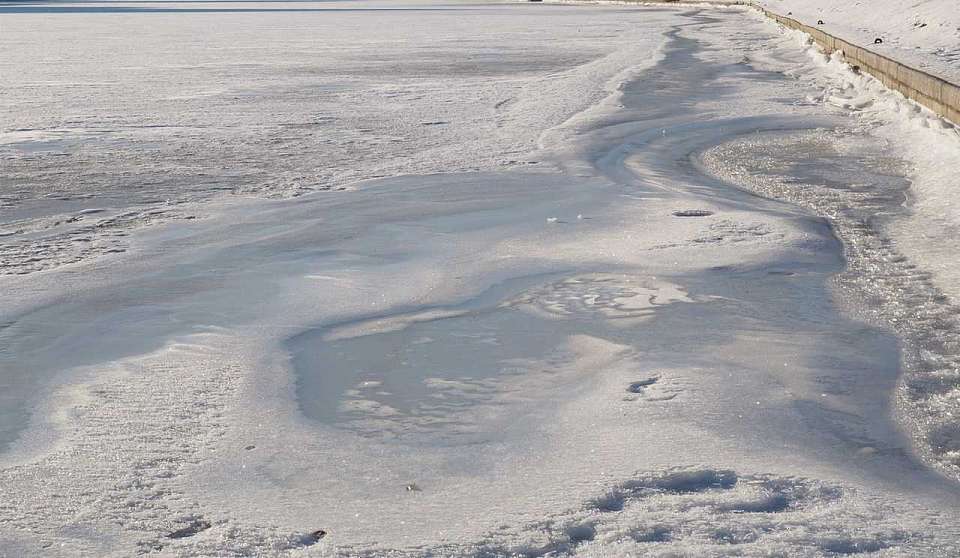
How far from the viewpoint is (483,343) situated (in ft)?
13.2

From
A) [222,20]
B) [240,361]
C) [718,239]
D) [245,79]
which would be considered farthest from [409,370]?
[222,20]

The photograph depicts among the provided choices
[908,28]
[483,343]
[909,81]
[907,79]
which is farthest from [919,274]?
[908,28]

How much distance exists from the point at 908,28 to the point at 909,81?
8187mm

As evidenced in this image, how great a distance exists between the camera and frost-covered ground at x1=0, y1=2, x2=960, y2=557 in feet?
8.89

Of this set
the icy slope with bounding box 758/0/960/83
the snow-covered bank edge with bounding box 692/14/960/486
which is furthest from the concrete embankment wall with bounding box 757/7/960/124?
the icy slope with bounding box 758/0/960/83

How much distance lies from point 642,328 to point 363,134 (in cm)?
585

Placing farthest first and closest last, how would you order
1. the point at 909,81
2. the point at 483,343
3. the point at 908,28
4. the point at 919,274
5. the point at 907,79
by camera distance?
the point at 908,28
the point at 907,79
the point at 909,81
the point at 919,274
the point at 483,343

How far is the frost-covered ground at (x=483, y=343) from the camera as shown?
2711mm

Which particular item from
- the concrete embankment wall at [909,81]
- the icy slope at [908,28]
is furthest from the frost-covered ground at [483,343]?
the icy slope at [908,28]

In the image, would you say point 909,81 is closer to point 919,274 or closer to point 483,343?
point 919,274

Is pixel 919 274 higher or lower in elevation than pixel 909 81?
lower

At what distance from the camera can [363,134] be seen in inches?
378

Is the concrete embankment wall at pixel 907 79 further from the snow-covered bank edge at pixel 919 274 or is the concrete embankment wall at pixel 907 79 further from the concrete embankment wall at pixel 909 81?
the snow-covered bank edge at pixel 919 274

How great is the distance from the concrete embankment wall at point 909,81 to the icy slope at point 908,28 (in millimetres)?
272
